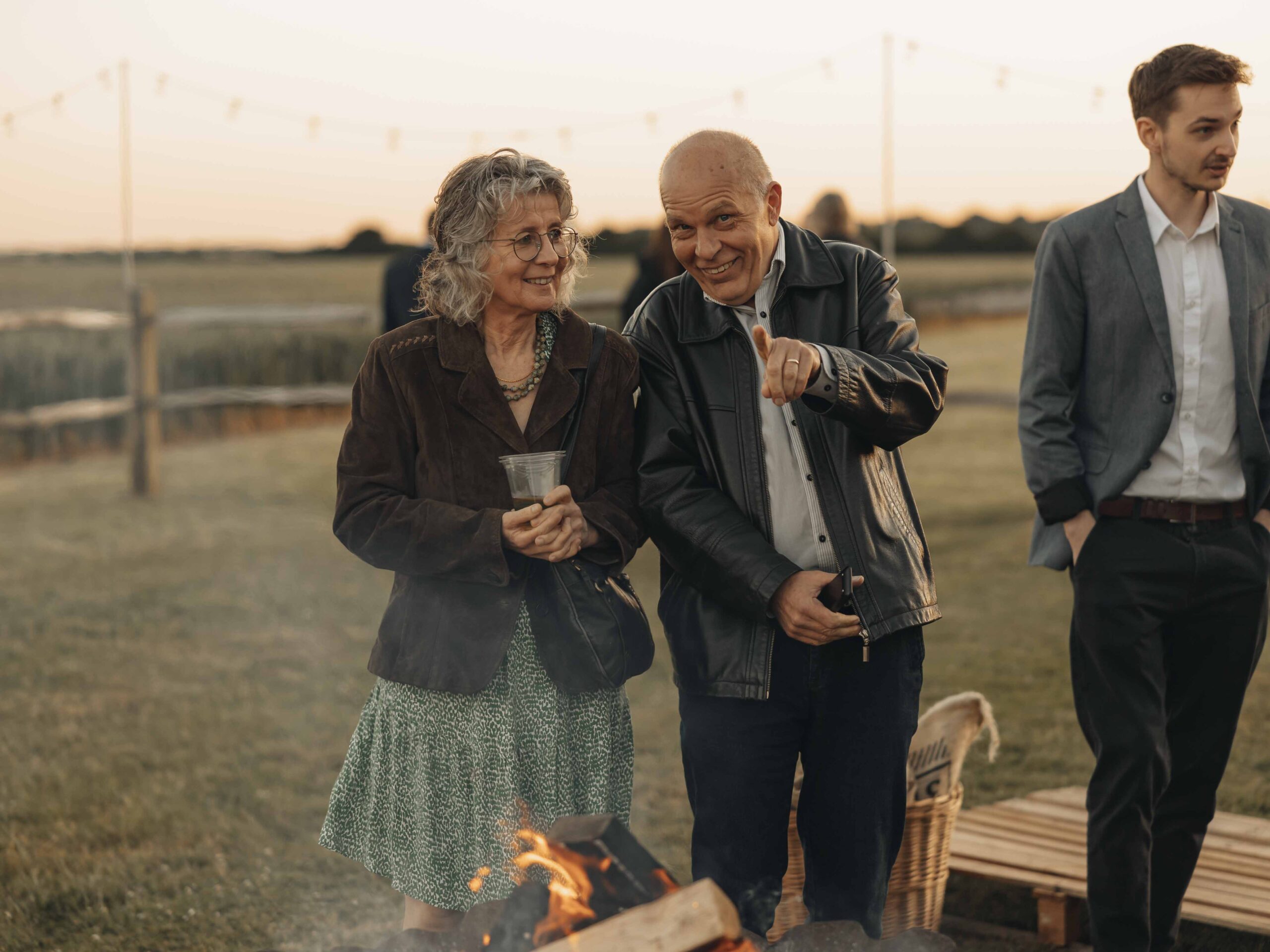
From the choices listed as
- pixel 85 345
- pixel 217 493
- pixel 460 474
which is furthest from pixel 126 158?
pixel 460 474

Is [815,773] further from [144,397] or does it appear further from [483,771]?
[144,397]

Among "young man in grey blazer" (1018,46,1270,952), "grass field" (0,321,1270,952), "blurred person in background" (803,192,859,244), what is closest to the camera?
"young man in grey blazer" (1018,46,1270,952)

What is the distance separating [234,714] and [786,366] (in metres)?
4.02

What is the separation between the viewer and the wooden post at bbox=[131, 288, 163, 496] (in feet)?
35.5

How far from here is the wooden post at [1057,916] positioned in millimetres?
3398

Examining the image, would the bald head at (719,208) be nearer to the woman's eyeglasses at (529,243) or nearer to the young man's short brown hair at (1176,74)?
the woman's eyeglasses at (529,243)

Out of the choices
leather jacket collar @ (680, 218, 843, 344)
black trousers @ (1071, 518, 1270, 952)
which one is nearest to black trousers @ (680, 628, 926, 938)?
black trousers @ (1071, 518, 1270, 952)

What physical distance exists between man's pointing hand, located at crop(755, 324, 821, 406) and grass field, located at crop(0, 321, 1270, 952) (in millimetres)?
1540

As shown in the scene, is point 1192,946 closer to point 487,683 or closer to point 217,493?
point 487,683

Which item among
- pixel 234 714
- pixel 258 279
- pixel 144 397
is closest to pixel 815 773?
pixel 234 714

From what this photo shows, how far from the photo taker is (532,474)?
2.31 meters

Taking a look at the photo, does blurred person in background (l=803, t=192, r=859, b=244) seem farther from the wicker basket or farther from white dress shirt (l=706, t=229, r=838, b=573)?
white dress shirt (l=706, t=229, r=838, b=573)

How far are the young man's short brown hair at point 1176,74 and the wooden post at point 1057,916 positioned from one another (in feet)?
6.27

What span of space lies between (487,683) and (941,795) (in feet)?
4.39
